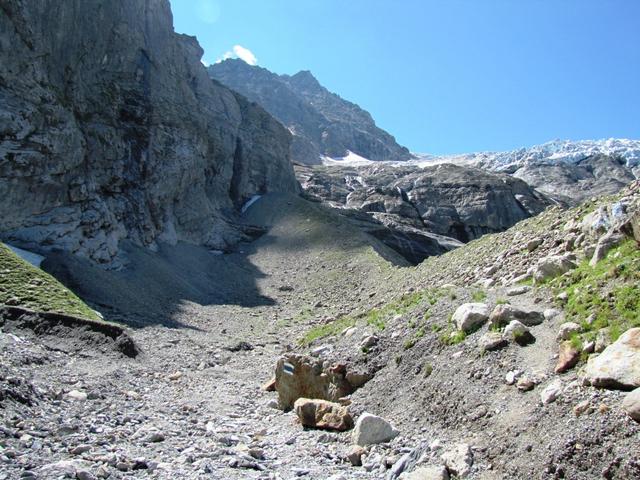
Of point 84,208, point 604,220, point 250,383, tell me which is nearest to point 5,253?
point 250,383

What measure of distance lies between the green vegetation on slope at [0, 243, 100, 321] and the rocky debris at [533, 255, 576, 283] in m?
18.0

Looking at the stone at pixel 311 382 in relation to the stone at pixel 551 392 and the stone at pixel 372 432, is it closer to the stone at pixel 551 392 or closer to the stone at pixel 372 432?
the stone at pixel 372 432

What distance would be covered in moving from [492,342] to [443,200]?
104671mm

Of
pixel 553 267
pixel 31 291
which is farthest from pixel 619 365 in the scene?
pixel 31 291

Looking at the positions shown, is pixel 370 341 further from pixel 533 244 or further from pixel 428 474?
pixel 428 474

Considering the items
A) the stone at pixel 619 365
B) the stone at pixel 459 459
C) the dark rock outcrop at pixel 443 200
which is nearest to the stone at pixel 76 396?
the stone at pixel 459 459

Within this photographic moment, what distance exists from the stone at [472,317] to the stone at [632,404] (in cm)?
495

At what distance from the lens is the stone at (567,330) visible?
9.53 meters

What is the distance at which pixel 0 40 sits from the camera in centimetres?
4075

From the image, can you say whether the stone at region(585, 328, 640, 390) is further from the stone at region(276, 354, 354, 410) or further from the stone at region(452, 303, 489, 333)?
the stone at region(276, 354, 354, 410)

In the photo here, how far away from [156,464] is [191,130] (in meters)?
62.3

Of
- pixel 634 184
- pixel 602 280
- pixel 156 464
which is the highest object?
pixel 634 184

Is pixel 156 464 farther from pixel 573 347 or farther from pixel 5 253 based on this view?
pixel 5 253

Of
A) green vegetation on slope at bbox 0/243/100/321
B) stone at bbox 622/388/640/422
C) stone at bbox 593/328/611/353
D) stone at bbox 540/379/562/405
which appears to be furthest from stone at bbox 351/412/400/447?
green vegetation on slope at bbox 0/243/100/321
